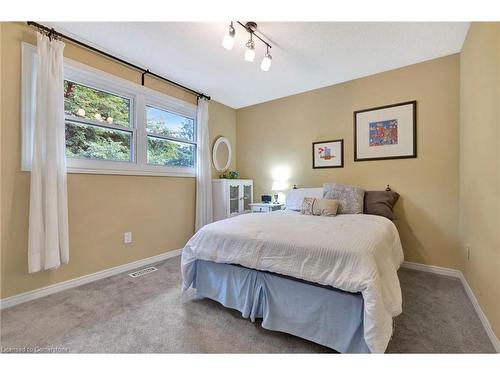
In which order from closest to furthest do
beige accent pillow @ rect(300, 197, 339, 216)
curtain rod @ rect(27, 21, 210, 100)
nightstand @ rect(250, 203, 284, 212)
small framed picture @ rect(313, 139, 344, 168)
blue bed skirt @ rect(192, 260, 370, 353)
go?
1. blue bed skirt @ rect(192, 260, 370, 353)
2. curtain rod @ rect(27, 21, 210, 100)
3. beige accent pillow @ rect(300, 197, 339, 216)
4. small framed picture @ rect(313, 139, 344, 168)
5. nightstand @ rect(250, 203, 284, 212)

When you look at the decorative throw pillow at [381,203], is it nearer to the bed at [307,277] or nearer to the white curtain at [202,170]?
the bed at [307,277]

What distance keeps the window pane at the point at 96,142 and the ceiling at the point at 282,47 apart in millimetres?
890

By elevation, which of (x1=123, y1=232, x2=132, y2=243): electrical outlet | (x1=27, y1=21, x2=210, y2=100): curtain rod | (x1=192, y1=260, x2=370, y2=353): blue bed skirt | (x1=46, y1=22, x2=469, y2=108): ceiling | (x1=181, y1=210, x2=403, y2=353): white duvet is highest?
(x1=46, y1=22, x2=469, y2=108): ceiling

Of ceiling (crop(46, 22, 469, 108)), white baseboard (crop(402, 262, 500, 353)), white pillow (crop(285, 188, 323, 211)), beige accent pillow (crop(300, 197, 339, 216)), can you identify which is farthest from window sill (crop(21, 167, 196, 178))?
white baseboard (crop(402, 262, 500, 353))

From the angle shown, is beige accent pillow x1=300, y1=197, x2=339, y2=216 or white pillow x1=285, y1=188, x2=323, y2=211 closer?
beige accent pillow x1=300, y1=197, x2=339, y2=216

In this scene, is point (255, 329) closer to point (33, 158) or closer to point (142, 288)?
point (142, 288)

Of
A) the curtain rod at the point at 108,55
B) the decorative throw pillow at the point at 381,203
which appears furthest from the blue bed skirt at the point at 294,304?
the curtain rod at the point at 108,55

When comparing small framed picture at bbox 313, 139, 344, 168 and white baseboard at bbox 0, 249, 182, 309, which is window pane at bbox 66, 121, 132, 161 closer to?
white baseboard at bbox 0, 249, 182, 309

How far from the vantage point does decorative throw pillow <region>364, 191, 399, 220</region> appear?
2.62 meters

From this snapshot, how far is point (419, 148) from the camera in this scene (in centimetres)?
271

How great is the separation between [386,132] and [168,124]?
9.97ft

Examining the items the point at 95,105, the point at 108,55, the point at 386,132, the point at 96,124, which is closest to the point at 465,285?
the point at 386,132

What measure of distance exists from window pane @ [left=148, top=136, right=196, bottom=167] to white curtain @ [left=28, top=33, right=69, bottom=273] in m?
1.09
